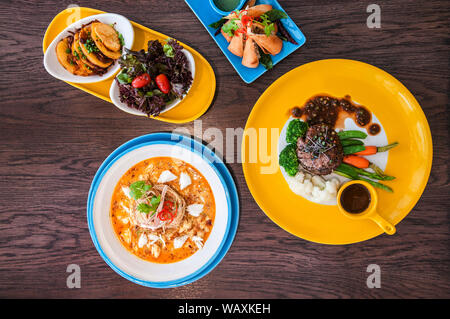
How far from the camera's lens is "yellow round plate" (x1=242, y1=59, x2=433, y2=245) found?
7.04 ft

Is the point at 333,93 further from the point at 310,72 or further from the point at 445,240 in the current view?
the point at 445,240

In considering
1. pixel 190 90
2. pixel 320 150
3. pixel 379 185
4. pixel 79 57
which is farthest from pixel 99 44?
pixel 379 185

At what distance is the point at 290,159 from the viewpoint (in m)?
2.12

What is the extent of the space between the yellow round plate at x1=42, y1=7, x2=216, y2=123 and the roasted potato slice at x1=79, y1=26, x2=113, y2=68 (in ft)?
0.66

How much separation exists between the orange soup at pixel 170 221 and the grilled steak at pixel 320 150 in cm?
82

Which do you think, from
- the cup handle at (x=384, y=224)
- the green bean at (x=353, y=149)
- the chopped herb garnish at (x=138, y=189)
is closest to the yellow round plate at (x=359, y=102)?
the cup handle at (x=384, y=224)

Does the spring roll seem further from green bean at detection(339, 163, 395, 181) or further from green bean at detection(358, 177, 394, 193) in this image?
green bean at detection(358, 177, 394, 193)

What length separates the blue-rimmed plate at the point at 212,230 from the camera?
217 cm

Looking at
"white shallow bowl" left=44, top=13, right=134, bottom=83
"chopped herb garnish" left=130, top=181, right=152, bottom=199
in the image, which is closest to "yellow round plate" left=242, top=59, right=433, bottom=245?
"chopped herb garnish" left=130, top=181, right=152, bottom=199

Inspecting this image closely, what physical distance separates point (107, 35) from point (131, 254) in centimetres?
173

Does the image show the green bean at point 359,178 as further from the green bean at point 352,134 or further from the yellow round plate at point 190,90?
the yellow round plate at point 190,90
